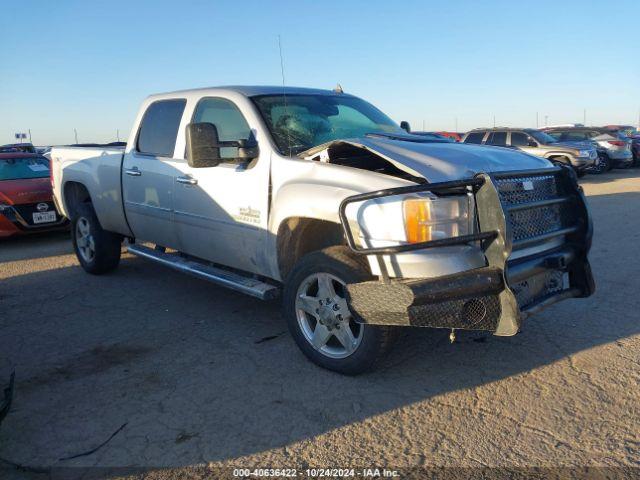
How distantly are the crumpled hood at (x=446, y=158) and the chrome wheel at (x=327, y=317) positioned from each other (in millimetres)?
845

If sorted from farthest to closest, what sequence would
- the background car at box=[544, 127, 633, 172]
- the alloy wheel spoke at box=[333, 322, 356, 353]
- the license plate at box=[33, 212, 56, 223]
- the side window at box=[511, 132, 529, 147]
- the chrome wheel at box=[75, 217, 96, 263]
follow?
the background car at box=[544, 127, 633, 172], the side window at box=[511, 132, 529, 147], the license plate at box=[33, 212, 56, 223], the chrome wheel at box=[75, 217, 96, 263], the alloy wheel spoke at box=[333, 322, 356, 353]

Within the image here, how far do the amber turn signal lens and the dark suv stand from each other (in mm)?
14728

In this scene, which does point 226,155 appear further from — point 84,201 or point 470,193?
point 84,201

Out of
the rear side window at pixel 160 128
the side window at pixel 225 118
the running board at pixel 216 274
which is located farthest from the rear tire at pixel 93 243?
the side window at pixel 225 118

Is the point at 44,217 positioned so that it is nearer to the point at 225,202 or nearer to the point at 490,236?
the point at 225,202

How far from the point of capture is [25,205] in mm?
8797

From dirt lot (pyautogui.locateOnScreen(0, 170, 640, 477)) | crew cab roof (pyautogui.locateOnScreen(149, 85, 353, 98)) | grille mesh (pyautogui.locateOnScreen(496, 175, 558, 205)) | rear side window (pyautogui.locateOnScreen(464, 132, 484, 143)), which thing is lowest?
dirt lot (pyautogui.locateOnScreen(0, 170, 640, 477))

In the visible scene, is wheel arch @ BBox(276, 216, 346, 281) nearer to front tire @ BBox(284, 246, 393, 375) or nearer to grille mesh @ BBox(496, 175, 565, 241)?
front tire @ BBox(284, 246, 393, 375)

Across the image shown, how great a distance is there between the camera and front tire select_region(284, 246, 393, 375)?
3.46m

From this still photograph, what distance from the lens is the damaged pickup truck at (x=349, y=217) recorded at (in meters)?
3.15

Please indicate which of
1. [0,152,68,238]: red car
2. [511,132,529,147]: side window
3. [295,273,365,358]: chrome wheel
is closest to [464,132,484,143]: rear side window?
[511,132,529,147]: side window

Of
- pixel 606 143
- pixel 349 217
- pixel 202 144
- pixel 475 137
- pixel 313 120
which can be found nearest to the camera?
pixel 349 217

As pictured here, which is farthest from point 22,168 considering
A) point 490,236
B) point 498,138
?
point 498,138

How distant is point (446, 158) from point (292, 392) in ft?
5.74
